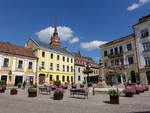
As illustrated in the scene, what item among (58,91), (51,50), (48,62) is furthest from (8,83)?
(58,91)

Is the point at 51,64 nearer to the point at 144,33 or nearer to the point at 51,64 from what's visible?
the point at 51,64

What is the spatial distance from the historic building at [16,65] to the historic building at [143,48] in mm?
26079

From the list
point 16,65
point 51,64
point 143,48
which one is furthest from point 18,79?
point 143,48

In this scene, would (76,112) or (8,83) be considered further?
(8,83)

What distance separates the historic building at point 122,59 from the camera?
3155 centimetres

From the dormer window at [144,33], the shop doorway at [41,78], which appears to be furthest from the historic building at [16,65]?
the dormer window at [144,33]

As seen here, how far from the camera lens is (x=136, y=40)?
31.2 m

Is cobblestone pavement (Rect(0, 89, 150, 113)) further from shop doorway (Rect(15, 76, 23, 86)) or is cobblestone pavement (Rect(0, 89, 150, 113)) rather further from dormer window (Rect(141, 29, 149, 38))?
dormer window (Rect(141, 29, 149, 38))

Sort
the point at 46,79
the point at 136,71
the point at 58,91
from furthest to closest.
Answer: the point at 46,79
the point at 136,71
the point at 58,91

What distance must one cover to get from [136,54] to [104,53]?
9957mm

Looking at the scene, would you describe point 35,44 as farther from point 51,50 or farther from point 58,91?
point 58,91

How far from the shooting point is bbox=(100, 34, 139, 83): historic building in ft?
104

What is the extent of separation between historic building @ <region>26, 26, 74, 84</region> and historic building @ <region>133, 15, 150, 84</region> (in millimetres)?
21888

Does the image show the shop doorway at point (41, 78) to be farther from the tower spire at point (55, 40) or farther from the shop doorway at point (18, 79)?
the tower spire at point (55, 40)
